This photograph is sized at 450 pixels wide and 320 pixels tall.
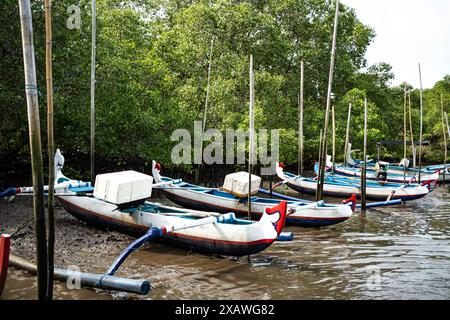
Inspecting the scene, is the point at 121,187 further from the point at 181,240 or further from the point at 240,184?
the point at 240,184

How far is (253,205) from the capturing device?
48.2ft

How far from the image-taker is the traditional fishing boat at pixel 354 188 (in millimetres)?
20516

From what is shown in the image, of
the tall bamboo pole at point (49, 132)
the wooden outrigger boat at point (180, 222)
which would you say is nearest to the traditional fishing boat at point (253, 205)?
the wooden outrigger boat at point (180, 222)

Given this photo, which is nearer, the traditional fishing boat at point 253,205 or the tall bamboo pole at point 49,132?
the tall bamboo pole at point 49,132

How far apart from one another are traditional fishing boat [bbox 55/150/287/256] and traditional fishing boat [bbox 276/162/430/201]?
9.48 meters

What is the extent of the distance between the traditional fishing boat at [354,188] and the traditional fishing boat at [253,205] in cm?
520

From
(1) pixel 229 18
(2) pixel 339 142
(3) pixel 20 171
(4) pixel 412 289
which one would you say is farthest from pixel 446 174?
(3) pixel 20 171

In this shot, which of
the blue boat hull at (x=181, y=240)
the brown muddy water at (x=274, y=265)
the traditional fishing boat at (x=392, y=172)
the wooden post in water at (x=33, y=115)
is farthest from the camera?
the traditional fishing boat at (x=392, y=172)

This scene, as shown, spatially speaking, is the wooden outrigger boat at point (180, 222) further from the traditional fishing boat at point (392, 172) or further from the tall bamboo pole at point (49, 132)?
the traditional fishing boat at point (392, 172)

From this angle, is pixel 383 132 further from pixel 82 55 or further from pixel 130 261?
pixel 130 261

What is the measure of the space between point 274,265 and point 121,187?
3930mm

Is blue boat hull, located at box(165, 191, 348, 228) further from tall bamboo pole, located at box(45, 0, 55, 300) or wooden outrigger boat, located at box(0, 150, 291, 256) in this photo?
tall bamboo pole, located at box(45, 0, 55, 300)

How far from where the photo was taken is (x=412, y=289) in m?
8.64

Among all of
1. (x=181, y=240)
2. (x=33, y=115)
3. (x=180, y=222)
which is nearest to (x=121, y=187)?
(x=180, y=222)
